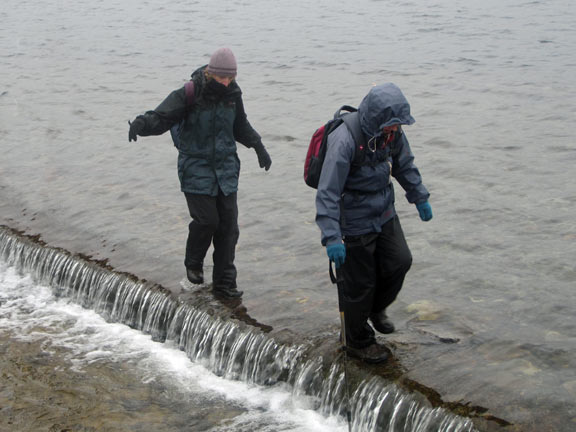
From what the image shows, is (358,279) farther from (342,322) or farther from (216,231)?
(216,231)

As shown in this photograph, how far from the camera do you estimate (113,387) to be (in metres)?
8.46

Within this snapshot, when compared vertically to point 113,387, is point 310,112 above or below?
above

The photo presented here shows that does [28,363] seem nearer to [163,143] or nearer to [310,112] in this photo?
[163,143]

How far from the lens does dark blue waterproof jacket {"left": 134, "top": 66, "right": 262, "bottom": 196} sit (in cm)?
794

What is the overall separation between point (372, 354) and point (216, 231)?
2.22 m

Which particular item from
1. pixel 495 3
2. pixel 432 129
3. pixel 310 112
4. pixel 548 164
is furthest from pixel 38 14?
pixel 548 164

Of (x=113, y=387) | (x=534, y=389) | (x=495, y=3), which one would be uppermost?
(x=495, y=3)

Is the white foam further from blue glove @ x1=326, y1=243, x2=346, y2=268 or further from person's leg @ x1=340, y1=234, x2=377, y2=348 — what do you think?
blue glove @ x1=326, y1=243, x2=346, y2=268

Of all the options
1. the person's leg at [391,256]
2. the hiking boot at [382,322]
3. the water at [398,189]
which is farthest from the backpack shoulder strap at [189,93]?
the hiking boot at [382,322]

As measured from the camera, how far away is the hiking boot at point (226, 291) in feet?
30.2

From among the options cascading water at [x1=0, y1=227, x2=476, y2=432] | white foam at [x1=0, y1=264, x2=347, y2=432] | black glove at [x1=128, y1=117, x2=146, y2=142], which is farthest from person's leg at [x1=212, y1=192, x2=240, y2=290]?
black glove at [x1=128, y1=117, x2=146, y2=142]

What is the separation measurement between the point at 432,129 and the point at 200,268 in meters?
9.34

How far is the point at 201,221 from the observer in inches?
328

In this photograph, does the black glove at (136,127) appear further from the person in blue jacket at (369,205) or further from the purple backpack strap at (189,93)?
the person in blue jacket at (369,205)
